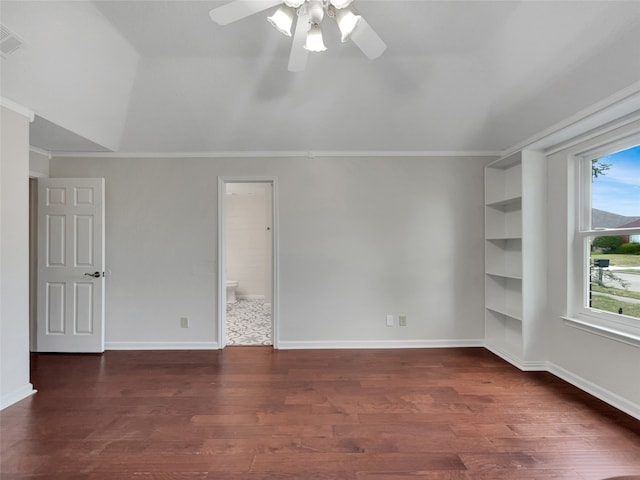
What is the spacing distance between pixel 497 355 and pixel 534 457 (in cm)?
170

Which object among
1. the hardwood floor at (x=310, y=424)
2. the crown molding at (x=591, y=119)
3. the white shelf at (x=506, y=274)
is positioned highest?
the crown molding at (x=591, y=119)

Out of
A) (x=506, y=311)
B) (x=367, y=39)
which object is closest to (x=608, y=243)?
(x=506, y=311)

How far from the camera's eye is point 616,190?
8.23ft

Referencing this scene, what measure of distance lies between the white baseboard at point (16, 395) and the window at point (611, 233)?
4.84 meters

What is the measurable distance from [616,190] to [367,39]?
7.99 ft

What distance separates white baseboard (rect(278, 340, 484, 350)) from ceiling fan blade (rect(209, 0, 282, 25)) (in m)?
3.10

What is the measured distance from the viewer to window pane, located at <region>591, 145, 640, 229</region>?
235cm

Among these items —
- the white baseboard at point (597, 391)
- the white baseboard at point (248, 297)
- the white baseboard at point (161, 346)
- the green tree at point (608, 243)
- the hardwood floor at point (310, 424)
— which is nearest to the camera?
the hardwood floor at point (310, 424)

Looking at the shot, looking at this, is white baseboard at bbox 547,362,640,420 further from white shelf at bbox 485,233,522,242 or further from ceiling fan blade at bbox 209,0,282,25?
ceiling fan blade at bbox 209,0,282,25

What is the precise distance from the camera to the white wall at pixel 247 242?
6.64 metres

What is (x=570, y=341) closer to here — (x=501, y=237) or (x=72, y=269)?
(x=501, y=237)

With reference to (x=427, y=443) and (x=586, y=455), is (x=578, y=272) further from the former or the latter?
(x=427, y=443)

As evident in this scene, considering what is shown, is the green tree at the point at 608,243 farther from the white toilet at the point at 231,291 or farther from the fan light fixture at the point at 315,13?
the white toilet at the point at 231,291

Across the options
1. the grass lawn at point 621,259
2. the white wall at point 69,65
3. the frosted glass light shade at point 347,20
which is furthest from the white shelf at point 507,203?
the white wall at point 69,65
